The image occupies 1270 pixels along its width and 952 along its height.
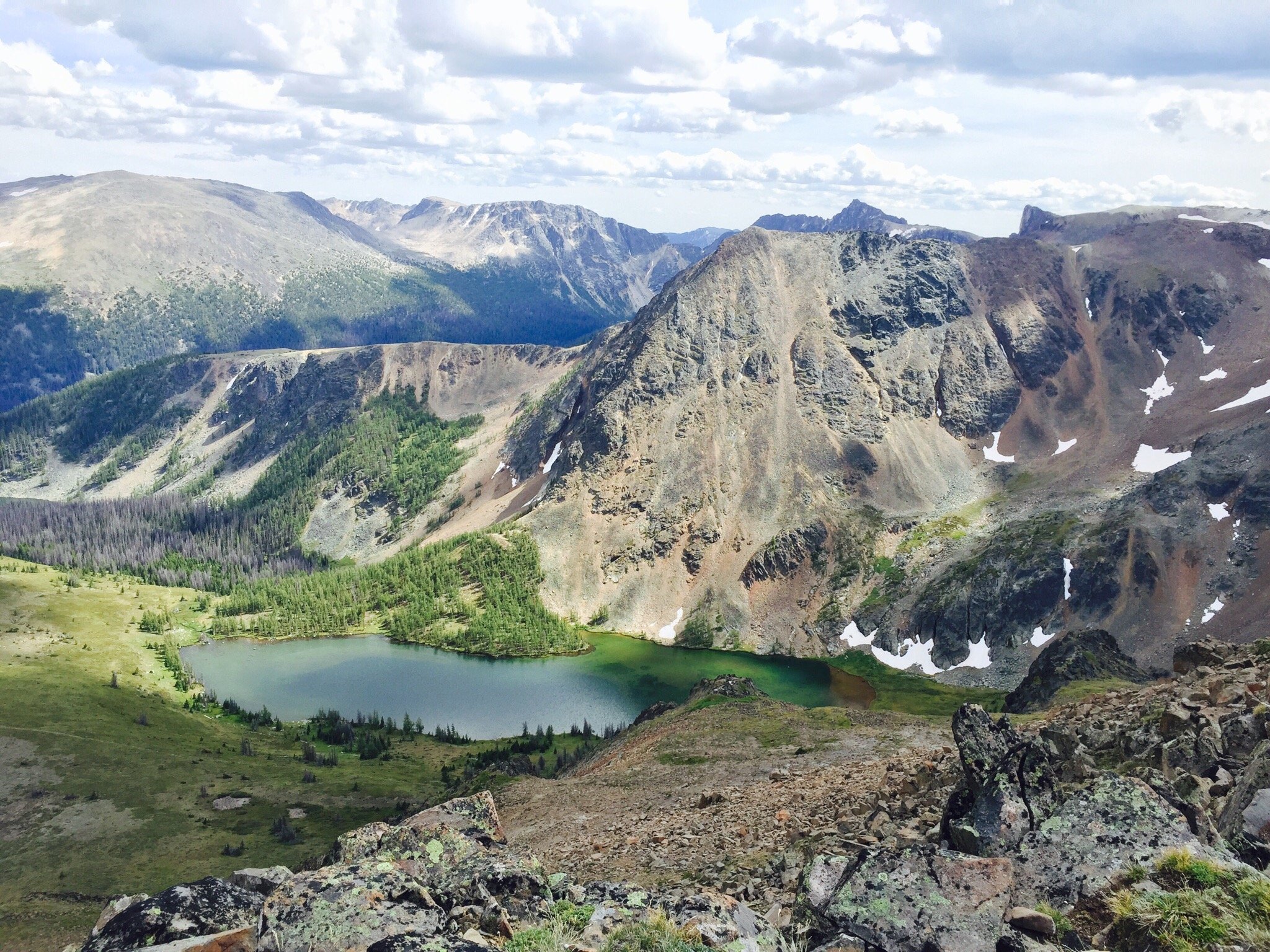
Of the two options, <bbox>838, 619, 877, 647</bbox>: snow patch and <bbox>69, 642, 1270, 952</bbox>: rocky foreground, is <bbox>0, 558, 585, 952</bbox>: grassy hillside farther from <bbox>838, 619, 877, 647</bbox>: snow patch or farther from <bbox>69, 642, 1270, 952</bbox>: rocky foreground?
<bbox>838, 619, 877, 647</bbox>: snow patch

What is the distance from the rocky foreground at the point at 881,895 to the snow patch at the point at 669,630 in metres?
138

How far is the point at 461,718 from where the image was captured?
417 feet

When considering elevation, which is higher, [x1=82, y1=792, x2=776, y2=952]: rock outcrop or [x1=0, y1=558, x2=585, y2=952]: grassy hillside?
[x1=82, y1=792, x2=776, y2=952]: rock outcrop

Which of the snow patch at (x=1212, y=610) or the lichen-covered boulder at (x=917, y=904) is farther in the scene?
the snow patch at (x=1212, y=610)

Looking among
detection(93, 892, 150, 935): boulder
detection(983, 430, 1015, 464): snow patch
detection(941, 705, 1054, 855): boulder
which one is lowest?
detection(983, 430, 1015, 464): snow patch

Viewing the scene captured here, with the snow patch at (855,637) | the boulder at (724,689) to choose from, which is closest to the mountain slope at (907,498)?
the snow patch at (855,637)

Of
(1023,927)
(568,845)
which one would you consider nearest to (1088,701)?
(568,845)

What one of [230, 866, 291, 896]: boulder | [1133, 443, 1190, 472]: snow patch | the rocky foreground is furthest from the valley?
[230, 866, 291, 896]: boulder

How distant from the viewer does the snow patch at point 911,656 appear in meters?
136

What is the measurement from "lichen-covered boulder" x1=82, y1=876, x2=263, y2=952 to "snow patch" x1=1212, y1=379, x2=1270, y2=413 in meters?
195

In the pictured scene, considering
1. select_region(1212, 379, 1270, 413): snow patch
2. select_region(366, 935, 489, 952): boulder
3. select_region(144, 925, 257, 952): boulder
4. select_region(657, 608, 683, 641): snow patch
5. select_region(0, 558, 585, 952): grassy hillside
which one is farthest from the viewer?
select_region(1212, 379, 1270, 413): snow patch

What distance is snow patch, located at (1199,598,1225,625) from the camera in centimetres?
11494

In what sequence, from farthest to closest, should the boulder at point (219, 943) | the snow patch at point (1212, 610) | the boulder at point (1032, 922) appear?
the snow patch at point (1212, 610), the boulder at point (1032, 922), the boulder at point (219, 943)

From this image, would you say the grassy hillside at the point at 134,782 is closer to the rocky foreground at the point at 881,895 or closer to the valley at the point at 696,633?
the valley at the point at 696,633
